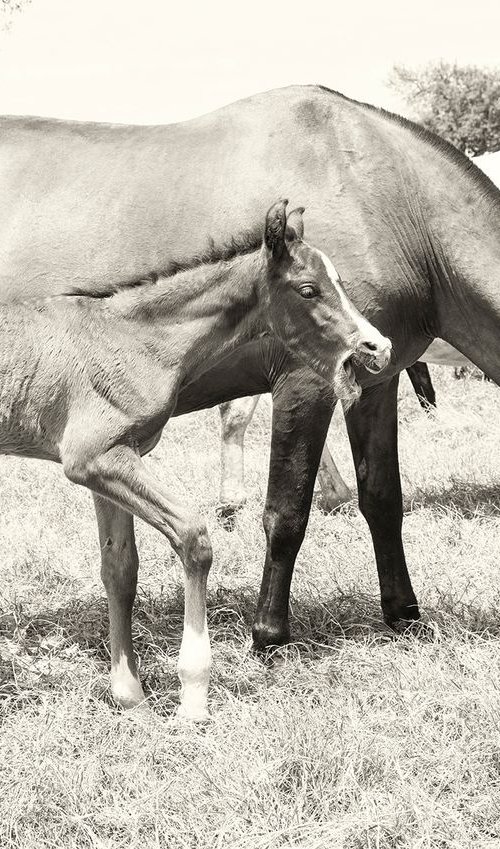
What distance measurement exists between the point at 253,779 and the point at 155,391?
58.2 inches

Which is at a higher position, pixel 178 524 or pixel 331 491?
pixel 178 524

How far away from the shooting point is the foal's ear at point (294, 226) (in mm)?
4102

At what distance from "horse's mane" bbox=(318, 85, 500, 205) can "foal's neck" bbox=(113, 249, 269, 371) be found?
1374 millimetres

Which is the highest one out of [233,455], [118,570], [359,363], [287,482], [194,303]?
[194,303]

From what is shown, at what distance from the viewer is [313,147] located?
15.8 ft

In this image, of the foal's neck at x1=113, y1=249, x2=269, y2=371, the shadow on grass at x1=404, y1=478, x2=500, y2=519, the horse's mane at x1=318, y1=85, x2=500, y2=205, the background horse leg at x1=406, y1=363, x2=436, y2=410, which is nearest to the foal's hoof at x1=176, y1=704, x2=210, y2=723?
the foal's neck at x1=113, y1=249, x2=269, y2=371

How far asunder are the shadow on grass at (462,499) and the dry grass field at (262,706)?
10 centimetres

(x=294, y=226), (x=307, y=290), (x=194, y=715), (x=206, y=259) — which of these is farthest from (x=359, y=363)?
(x=194, y=715)

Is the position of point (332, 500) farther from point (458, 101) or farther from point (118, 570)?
point (458, 101)

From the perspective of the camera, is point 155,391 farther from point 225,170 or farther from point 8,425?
point 225,170

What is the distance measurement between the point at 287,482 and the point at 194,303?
3.36 feet

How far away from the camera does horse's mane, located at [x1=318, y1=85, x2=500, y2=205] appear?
491 centimetres

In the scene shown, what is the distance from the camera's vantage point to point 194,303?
4113mm

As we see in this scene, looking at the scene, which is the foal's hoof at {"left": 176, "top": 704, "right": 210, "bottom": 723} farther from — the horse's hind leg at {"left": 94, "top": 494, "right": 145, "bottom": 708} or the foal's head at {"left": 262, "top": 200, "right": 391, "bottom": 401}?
the foal's head at {"left": 262, "top": 200, "right": 391, "bottom": 401}
